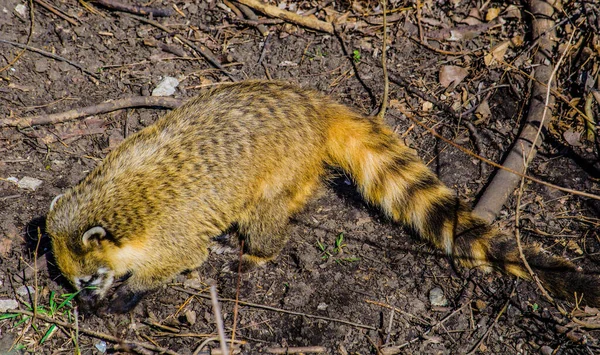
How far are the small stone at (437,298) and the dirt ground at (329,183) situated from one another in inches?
0.5

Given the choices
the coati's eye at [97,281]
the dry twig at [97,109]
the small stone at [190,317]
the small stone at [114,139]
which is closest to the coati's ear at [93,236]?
the coati's eye at [97,281]

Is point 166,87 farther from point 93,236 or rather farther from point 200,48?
point 93,236

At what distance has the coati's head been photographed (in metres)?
3.96

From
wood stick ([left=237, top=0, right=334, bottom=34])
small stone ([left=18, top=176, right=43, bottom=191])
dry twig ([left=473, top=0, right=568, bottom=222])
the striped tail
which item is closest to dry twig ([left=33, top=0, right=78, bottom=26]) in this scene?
small stone ([left=18, top=176, right=43, bottom=191])

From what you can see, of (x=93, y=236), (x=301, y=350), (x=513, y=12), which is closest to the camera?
(x=93, y=236)

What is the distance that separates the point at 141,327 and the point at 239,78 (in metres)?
2.66

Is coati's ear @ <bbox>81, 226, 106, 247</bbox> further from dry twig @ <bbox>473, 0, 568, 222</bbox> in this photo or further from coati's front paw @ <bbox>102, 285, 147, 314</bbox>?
dry twig @ <bbox>473, 0, 568, 222</bbox>

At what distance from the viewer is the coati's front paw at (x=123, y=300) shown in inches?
171

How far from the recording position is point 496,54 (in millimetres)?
5633

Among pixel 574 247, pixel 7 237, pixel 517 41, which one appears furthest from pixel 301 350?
pixel 517 41

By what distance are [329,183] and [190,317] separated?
1.72 metres

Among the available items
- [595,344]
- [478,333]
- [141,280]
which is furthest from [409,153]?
[141,280]

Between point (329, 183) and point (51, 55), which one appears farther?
point (51, 55)

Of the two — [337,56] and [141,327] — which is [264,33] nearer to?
[337,56]
